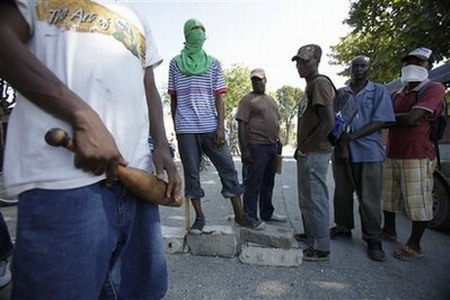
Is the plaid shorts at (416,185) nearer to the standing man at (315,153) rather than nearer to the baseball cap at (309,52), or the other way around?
the standing man at (315,153)

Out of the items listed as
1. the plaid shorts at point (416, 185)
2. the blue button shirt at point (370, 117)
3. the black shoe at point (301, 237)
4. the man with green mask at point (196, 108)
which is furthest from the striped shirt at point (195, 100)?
the plaid shorts at point (416, 185)

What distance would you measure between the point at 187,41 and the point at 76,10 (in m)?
2.12

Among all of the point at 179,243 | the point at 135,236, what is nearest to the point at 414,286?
the point at 179,243

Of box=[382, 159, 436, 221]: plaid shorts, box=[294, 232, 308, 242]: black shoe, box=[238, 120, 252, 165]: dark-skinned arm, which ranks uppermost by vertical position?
→ box=[238, 120, 252, 165]: dark-skinned arm

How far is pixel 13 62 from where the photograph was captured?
90cm

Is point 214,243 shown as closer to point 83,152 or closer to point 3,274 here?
point 3,274

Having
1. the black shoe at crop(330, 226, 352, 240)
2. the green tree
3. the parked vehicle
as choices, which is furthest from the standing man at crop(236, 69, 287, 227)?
the green tree

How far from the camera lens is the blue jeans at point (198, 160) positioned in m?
3.05

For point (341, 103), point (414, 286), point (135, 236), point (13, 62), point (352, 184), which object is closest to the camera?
point (13, 62)

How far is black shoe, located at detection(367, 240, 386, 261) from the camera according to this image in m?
3.13

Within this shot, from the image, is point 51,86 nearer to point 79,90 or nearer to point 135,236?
point 79,90

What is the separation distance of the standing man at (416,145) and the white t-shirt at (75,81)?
9.27ft

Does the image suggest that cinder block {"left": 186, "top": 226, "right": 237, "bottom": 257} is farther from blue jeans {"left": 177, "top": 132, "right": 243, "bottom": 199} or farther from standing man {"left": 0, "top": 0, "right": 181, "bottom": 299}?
standing man {"left": 0, "top": 0, "right": 181, "bottom": 299}

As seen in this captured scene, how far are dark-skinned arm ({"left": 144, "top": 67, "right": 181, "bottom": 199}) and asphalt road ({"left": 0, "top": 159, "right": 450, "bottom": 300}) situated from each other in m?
1.42
